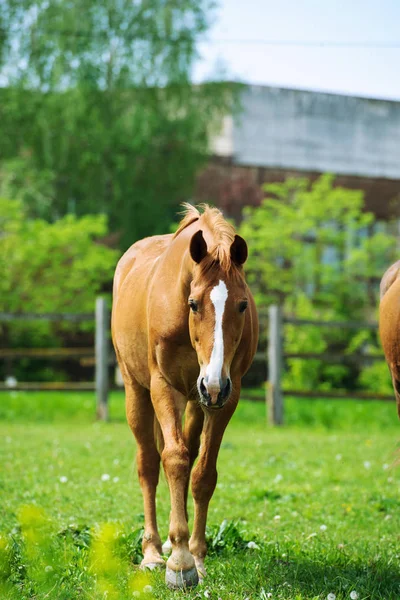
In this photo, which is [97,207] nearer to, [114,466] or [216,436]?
[114,466]

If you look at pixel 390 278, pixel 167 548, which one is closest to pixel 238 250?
pixel 167 548

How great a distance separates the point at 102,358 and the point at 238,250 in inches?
394

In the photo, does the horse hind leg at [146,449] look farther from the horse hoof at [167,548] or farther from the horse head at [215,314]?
the horse head at [215,314]

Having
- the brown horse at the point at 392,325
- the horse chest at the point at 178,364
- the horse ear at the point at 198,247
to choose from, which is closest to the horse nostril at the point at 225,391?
the horse chest at the point at 178,364

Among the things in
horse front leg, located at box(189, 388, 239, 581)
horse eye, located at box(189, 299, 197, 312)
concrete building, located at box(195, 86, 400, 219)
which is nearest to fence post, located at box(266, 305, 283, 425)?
horse front leg, located at box(189, 388, 239, 581)

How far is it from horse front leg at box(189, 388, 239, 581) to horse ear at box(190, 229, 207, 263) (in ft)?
2.69

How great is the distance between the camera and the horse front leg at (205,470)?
14.7ft

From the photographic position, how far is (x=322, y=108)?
28359 mm

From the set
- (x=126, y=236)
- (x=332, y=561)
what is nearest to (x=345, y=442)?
(x=332, y=561)

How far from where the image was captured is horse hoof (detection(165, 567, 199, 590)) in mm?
4060

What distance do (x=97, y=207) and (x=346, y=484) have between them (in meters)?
16.6

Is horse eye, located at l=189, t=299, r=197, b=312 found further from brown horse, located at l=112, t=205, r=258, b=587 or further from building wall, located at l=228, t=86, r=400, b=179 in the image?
building wall, located at l=228, t=86, r=400, b=179

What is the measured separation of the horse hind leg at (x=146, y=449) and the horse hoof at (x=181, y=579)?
0.67 m

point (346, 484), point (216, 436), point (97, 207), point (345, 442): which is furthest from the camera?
point (97, 207)
